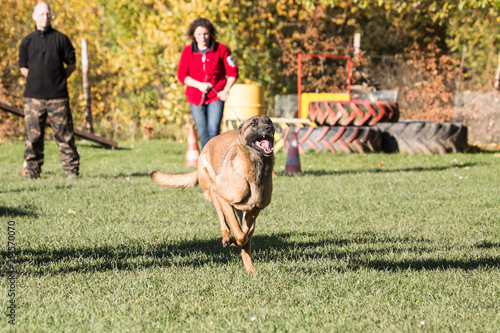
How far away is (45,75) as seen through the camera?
8.23 metres

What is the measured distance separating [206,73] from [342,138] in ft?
19.7

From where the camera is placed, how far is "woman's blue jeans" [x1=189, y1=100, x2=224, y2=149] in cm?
752

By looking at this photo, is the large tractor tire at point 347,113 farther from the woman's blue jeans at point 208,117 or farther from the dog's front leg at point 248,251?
the dog's front leg at point 248,251

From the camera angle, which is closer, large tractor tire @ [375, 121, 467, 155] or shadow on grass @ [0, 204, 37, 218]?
shadow on grass @ [0, 204, 37, 218]

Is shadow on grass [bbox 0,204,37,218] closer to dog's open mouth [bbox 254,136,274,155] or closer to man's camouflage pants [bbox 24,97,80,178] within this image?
man's camouflage pants [bbox 24,97,80,178]

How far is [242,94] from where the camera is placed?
11.5 meters

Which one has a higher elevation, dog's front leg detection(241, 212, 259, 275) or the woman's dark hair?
the woman's dark hair

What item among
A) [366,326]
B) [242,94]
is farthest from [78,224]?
[242,94]

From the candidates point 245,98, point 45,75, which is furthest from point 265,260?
point 245,98

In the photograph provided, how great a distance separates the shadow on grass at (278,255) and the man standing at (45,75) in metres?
4.33

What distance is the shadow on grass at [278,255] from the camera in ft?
13.1

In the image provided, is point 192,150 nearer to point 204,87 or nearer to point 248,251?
point 204,87

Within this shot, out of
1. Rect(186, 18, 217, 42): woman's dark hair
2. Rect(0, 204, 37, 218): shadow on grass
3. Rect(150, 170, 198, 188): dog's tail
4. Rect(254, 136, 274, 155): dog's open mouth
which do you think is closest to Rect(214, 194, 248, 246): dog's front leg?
Rect(254, 136, 274, 155): dog's open mouth

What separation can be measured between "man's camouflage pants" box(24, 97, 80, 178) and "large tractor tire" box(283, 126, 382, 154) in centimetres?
541
